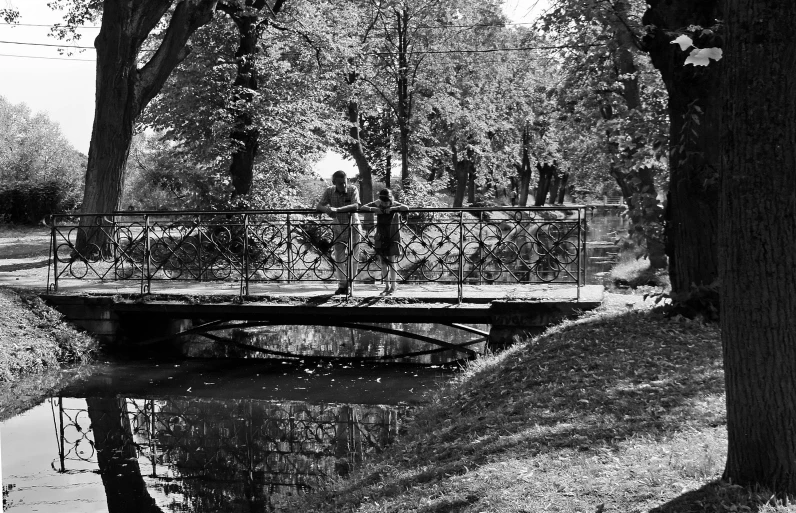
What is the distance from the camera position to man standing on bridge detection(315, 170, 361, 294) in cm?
1359

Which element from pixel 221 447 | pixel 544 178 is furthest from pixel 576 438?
pixel 544 178

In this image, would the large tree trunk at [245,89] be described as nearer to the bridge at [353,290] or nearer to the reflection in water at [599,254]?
the bridge at [353,290]

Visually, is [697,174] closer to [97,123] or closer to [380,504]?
[380,504]

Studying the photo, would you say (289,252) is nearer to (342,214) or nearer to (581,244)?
(342,214)

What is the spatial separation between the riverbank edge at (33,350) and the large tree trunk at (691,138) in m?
8.62

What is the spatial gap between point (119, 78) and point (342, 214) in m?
8.40

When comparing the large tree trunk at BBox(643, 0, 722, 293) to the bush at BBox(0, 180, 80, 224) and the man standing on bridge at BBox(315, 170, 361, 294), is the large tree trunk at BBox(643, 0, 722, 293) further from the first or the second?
the bush at BBox(0, 180, 80, 224)

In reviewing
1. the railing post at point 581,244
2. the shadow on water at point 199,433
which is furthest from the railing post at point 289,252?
the railing post at point 581,244

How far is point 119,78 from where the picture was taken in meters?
19.4

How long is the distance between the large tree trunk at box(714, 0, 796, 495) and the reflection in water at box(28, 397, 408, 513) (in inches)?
176

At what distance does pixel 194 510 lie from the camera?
24.5 ft

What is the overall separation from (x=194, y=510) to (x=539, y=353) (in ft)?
14.2

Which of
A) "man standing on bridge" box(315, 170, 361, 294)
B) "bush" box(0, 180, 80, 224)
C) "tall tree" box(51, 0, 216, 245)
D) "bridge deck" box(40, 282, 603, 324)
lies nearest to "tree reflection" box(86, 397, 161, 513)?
"bridge deck" box(40, 282, 603, 324)

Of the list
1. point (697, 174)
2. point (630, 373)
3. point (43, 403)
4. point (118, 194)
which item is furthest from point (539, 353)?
point (118, 194)
